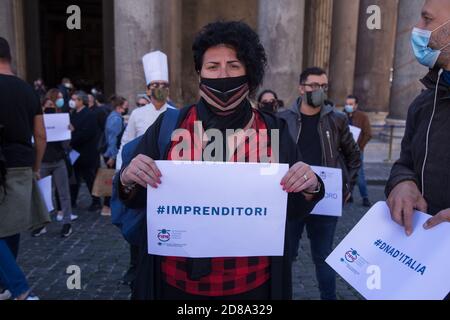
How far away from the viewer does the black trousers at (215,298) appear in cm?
204

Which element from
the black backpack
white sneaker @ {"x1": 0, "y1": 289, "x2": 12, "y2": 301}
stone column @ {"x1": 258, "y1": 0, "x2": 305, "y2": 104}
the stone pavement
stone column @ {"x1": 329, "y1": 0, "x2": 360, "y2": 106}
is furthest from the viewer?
stone column @ {"x1": 329, "y1": 0, "x2": 360, "y2": 106}

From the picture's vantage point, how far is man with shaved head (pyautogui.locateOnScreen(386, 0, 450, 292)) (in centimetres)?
198

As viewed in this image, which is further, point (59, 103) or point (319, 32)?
point (319, 32)

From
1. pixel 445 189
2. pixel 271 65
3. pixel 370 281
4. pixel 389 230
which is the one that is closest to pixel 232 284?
pixel 370 281

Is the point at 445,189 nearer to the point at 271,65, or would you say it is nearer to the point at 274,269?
the point at 274,269

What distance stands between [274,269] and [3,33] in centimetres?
1074

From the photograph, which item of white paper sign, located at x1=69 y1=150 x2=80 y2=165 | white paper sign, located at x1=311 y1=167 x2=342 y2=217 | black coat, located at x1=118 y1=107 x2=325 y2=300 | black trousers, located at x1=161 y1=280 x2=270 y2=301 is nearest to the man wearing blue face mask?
black coat, located at x1=118 y1=107 x2=325 y2=300

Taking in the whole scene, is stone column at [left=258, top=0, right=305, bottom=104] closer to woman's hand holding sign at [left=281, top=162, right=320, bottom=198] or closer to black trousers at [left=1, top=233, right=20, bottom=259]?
black trousers at [left=1, top=233, right=20, bottom=259]

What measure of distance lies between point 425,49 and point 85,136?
630cm

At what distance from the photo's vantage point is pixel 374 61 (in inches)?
623

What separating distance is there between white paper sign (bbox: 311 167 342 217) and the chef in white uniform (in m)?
2.07

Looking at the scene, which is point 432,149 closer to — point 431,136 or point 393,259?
point 431,136

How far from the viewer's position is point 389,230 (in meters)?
2.01

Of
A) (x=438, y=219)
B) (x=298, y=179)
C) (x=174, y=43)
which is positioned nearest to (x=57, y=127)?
(x=298, y=179)
